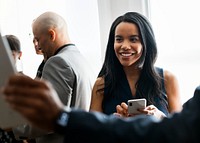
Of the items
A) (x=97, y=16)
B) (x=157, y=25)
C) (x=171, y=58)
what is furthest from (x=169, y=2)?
(x=97, y=16)

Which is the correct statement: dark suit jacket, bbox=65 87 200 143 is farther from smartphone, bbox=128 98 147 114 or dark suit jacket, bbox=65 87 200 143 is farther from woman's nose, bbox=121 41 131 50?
woman's nose, bbox=121 41 131 50

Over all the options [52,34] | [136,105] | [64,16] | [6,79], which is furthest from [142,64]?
[6,79]

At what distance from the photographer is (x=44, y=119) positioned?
0.62m

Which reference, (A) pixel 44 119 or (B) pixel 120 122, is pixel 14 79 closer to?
(A) pixel 44 119

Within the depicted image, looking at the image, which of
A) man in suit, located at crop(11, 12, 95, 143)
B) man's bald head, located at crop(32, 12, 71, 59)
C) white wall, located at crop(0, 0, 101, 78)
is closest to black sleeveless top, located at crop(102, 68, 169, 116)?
man in suit, located at crop(11, 12, 95, 143)

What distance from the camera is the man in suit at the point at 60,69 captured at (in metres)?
1.79

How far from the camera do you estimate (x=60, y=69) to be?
1.81 m

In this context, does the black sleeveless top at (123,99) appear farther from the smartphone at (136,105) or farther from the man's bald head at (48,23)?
the man's bald head at (48,23)

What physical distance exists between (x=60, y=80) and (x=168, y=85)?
54 cm

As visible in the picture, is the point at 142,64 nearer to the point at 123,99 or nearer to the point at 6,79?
the point at 123,99

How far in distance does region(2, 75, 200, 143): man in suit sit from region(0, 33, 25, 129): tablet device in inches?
3.6

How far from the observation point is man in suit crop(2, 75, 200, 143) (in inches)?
24.4

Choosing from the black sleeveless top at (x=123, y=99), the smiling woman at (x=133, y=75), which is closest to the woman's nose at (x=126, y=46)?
the smiling woman at (x=133, y=75)

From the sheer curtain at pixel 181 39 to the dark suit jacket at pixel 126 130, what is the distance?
1.67 meters
